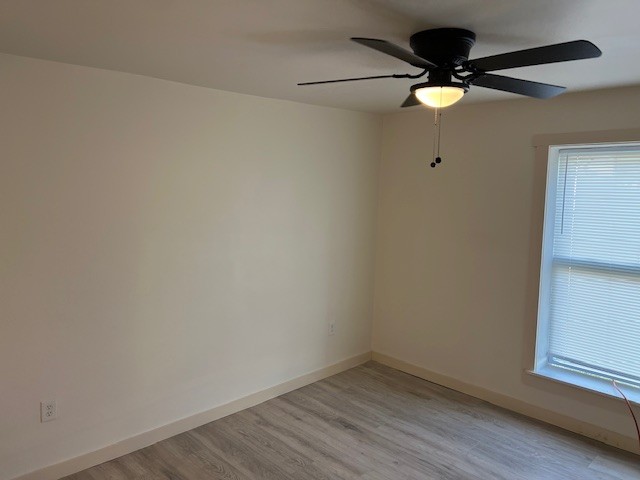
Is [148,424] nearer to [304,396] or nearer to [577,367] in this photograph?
[304,396]

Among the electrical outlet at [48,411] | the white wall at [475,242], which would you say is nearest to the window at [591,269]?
the white wall at [475,242]

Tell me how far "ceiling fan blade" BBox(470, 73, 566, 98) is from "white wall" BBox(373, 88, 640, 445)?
125 cm

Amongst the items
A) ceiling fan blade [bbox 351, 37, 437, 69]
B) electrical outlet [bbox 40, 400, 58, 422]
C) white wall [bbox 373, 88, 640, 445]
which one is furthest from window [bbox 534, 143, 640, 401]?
electrical outlet [bbox 40, 400, 58, 422]

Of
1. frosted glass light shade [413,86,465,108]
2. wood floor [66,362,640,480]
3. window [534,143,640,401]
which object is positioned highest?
frosted glass light shade [413,86,465,108]

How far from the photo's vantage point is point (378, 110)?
4078 mm

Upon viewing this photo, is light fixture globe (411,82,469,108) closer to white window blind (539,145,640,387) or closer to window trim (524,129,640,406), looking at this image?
window trim (524,129,640,406)

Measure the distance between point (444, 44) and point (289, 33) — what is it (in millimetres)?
635

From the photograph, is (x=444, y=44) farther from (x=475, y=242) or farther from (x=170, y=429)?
(x=170, y=429)

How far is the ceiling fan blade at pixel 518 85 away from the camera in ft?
6.62

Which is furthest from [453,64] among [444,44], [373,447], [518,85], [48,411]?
[48,411]

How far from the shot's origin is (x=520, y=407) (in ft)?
11.9

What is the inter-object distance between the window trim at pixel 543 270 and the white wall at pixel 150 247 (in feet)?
4.96

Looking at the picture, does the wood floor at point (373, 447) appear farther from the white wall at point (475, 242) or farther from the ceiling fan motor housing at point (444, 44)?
the ceiling fan motor housing at point (444, 44)

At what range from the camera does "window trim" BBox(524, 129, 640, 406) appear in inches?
127
